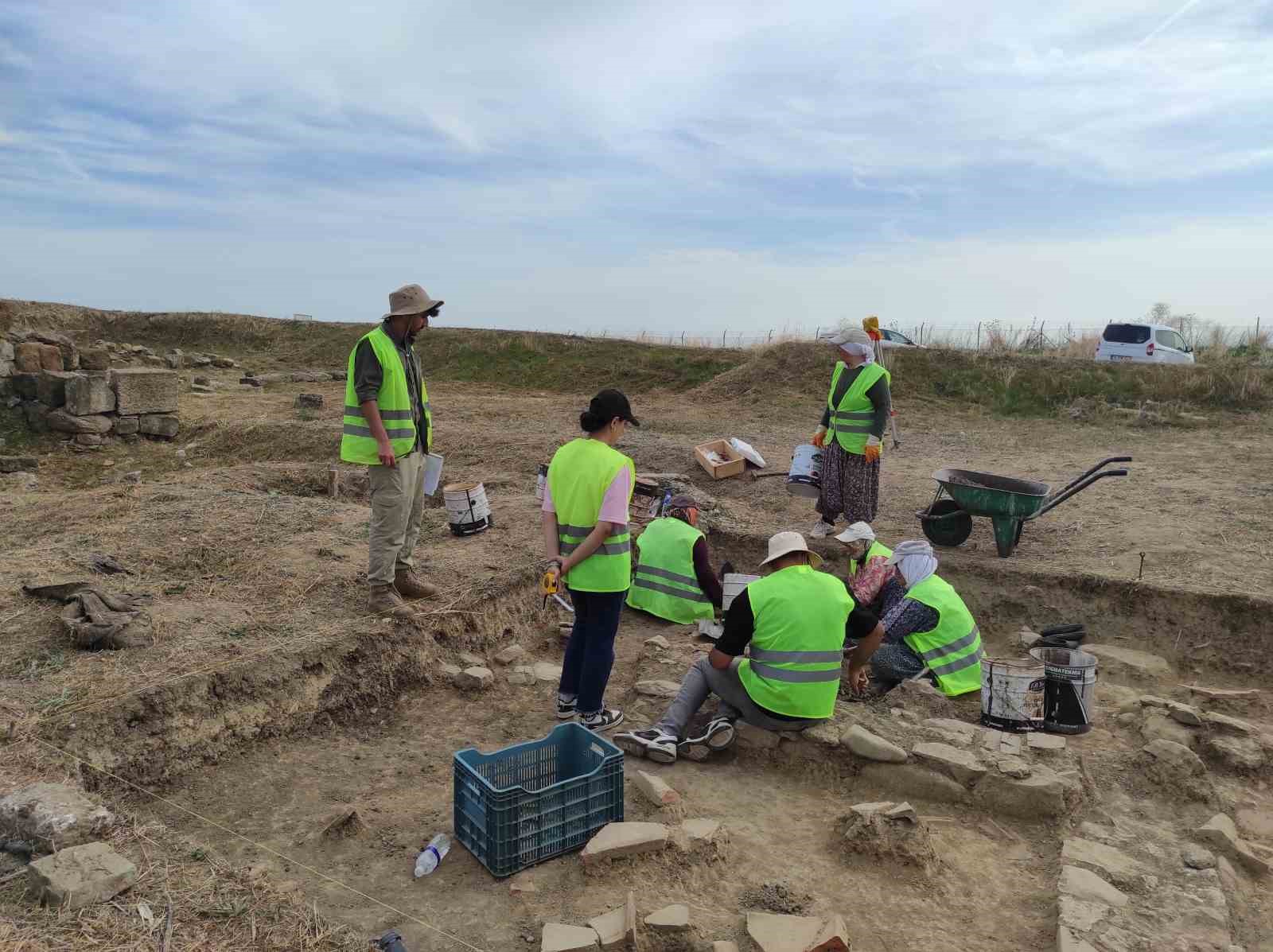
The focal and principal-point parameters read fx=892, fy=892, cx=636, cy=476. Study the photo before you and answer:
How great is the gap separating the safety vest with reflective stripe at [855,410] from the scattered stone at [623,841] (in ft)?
14.5

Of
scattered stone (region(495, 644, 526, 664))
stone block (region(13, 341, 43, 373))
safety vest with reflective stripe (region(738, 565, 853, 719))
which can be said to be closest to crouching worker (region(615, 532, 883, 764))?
safety vest with reflective stripe (region(738, 565, 853, 719))

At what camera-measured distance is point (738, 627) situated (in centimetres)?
444

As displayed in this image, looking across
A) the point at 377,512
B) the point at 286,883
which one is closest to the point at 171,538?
the point at 377,512

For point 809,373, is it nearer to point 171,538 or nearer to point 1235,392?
point 1235,392

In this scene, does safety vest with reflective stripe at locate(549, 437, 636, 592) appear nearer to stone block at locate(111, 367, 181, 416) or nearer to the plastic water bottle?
the plastic water bottle

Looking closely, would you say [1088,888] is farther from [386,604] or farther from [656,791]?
[386,604]

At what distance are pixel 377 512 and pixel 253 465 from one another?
5400 mm

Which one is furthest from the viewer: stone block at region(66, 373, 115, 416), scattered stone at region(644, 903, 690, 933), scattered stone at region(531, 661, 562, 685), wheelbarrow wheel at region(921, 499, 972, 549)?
stone block at region(66, 373, 115, 416)

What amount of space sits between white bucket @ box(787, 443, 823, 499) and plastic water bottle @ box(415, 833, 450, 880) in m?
5.53

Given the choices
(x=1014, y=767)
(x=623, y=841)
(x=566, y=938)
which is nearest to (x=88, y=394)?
(x=623, y=841)

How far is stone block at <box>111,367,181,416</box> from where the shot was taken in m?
12.3

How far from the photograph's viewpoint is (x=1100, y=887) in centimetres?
354

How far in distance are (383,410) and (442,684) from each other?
170cm

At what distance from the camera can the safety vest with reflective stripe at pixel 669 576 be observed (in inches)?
248
